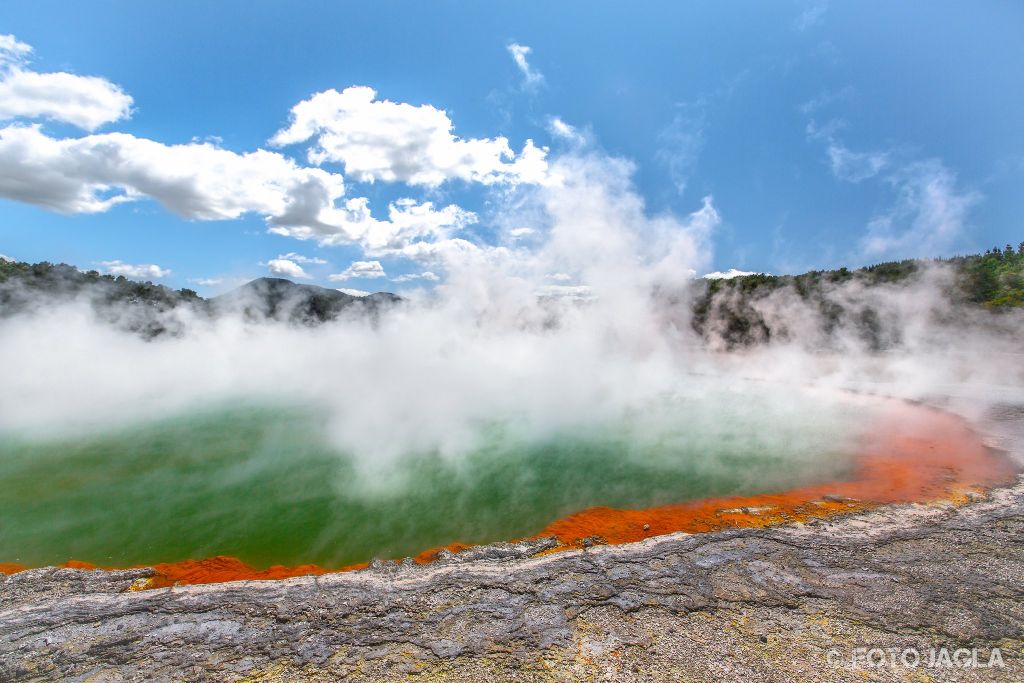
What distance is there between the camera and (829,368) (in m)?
16.2

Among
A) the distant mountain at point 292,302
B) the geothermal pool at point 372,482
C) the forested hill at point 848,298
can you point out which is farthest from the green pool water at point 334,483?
the distant mountain at point 292,302

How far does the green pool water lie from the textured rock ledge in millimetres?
1195

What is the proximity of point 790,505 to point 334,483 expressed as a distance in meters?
7.12

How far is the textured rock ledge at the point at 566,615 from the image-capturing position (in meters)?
3.24

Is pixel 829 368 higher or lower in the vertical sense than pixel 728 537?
higher

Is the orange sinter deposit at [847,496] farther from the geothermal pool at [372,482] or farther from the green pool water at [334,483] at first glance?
the green pool water at [334,483]

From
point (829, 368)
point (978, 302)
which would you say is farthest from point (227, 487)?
point (978, 302)

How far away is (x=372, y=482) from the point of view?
293 inches

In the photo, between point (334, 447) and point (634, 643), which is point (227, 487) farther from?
point (634, 643)

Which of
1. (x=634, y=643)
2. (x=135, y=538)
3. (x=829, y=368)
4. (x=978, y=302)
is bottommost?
(x=135, y=538)

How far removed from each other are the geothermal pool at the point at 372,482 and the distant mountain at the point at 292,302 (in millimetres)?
13745

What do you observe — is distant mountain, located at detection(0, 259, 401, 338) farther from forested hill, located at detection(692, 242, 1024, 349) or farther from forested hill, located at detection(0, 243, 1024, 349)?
forested hill, located at detection(692, 242, 1024, 349)

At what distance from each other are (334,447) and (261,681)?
20.9ft

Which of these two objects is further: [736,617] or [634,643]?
[736,617]
